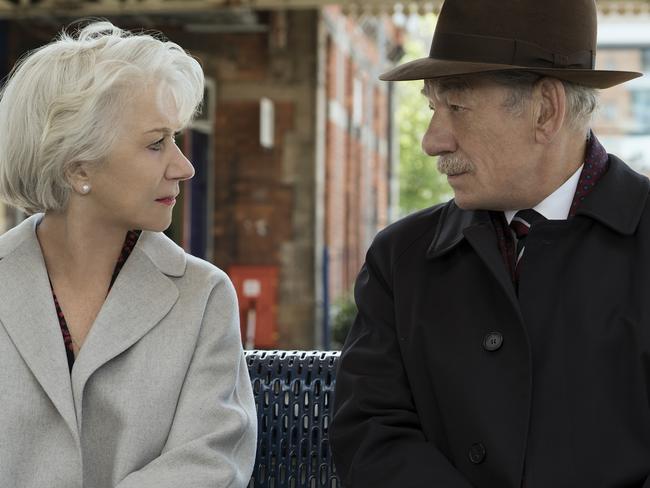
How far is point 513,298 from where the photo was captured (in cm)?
256

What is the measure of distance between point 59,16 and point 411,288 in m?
7.83

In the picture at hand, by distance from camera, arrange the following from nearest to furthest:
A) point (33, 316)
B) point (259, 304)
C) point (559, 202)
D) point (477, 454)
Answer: point (477, 454)
point (559, 202)
point (33, 316)
point (259, 304)

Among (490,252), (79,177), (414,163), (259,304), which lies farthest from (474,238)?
(414,163)

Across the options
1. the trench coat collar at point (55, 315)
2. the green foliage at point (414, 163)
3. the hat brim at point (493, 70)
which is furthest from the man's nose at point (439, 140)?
the green foliage at point (414, 163)

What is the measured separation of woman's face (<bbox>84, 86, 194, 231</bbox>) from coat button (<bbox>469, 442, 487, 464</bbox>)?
905 mm

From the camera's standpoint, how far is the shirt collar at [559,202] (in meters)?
2.67

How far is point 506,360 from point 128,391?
868mm

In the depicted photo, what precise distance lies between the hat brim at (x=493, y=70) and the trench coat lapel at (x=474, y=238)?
1.12 feet

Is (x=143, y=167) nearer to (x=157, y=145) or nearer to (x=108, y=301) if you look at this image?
(x=157, y=145)

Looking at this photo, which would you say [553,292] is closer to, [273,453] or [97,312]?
[273,453]

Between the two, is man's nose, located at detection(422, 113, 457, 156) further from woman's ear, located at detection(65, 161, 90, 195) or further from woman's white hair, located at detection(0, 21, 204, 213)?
woman's ear, located at detection(65, 161, 90, 195)

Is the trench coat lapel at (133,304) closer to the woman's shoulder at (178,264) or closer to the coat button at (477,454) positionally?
the woman's shoulder at (178,264)

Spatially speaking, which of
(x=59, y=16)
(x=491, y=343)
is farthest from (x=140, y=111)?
(x=59, y=16)

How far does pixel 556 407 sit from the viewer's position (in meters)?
2.50
